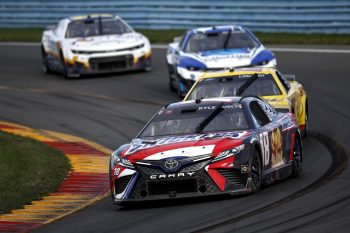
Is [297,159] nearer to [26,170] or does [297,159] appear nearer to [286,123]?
[286,123]

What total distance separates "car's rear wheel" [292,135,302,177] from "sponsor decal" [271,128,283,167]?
0.40 meters

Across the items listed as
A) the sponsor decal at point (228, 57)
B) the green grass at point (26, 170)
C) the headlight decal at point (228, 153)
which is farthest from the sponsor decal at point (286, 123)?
the sponsor decal at point (228, 57)

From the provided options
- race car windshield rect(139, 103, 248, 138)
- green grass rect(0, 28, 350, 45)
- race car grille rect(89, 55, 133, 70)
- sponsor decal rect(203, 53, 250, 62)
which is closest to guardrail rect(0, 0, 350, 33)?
green grass rect(0, 28, 350, 45)

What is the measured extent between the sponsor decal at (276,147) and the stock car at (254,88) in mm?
3110

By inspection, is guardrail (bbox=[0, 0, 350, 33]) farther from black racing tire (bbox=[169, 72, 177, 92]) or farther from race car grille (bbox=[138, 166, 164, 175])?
race car grille (bbox=[138, 166, 164, 175])

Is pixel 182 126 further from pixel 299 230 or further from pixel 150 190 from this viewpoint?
pixel 299 230

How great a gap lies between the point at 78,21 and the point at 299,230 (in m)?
18.2

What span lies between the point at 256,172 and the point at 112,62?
14418 mm

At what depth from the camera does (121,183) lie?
1195 cm

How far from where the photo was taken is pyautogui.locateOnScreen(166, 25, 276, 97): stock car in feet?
70.5

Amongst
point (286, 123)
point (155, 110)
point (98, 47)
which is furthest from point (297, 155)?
point (98, 47)

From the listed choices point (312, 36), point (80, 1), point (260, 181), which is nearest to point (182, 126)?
point (260, 181)

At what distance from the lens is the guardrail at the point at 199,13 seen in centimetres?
2941

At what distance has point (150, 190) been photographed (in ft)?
38.5
